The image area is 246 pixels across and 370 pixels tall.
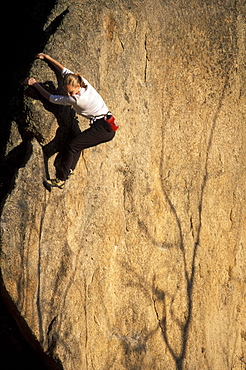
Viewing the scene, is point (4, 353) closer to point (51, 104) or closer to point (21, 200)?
point (21, 200)

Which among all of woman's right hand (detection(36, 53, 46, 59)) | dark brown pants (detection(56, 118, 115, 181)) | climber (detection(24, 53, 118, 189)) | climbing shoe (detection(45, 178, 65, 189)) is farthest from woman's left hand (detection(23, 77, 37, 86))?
climbing shoe (detection(45, 178, 65, 189))

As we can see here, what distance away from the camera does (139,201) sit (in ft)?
15.0

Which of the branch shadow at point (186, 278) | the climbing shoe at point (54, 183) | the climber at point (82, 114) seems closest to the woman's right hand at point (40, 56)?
the climber at point (82, 114)

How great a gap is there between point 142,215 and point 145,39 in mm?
1886

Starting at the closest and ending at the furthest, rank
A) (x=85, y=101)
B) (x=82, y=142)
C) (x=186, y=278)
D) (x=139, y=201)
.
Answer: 1. (x=85, y=101)
2. (x=82, y=142)
3. (x=139, y=201)
4. (x=186, y=278)

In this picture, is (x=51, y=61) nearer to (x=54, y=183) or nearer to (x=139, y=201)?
(x=54, y=183)

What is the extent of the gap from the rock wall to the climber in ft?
0.37

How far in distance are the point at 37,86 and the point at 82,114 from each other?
1.51 feet

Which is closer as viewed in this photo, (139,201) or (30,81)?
(30,81)

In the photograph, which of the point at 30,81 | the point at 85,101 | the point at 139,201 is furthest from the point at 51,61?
the point at 139,201

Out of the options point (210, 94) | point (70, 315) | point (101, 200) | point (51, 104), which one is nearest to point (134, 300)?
point (70, 315)

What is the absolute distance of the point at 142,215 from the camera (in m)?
4.62

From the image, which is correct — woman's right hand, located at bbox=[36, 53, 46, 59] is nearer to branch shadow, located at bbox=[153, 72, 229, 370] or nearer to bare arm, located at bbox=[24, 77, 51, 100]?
bare arm, located at bbox=[24, 77, 51, 100]

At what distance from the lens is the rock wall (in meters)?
3.83
